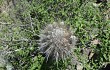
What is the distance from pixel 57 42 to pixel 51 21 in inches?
37.7

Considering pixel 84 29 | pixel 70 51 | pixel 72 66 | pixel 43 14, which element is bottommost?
pixel 72 66

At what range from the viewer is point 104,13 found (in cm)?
533

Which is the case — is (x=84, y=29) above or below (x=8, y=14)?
below

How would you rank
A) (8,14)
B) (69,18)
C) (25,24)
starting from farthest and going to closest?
(8,14)
(25,24)
(69,18)

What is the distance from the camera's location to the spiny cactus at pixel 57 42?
427 cm

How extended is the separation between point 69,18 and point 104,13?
2.44 feet

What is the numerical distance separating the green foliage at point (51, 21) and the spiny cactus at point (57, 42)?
0.83 feet

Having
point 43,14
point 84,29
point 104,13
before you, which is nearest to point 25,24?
point 43,14

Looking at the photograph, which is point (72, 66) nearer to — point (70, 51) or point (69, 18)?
point (70, 51)

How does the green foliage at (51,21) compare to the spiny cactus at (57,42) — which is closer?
the spiny cactus at (57,42)

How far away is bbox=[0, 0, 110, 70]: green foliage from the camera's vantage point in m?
4.79

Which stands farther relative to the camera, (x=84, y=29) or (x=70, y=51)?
(x=84, y=29)

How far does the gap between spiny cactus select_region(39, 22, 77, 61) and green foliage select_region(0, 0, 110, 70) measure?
0.25 metres

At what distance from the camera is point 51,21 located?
511cm
